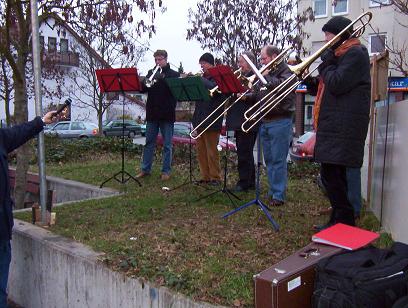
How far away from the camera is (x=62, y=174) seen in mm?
9703

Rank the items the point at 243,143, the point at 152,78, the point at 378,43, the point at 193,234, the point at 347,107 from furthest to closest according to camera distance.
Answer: the point at 378,43 → the point at 152,78 → the point at 243,143 → the point at 193,234 → the point at 347,107

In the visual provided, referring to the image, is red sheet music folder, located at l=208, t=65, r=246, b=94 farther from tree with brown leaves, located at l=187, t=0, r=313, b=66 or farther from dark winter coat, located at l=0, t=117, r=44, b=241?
tree with brown leaves, located at l=187, t=0, r=313, b=66

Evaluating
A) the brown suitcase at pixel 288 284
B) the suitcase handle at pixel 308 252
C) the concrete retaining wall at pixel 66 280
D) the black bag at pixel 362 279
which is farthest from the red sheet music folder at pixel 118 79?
the black bag at pixel 362 279

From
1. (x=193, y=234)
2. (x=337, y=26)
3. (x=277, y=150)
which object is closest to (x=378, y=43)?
(x=277, y=150)

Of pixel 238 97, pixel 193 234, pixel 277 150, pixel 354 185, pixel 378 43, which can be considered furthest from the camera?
pixel 378 43

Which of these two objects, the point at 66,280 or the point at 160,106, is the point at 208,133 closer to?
the point at 160,106

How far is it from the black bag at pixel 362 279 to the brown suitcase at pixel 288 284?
0.09m

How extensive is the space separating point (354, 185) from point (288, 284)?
8.34 feet

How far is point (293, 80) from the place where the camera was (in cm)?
541

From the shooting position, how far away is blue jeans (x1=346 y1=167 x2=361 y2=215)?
525 centimetres

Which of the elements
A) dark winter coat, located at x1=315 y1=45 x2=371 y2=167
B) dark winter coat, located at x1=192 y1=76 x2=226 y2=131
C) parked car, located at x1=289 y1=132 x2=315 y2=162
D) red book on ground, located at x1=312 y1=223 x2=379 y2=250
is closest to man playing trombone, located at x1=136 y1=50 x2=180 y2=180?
dark winter coat, located at x1=192 y1=76 x2=226 y2=131

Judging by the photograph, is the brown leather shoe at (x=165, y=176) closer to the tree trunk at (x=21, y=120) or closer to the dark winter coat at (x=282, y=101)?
the tree trunk at (x=21, y=120)

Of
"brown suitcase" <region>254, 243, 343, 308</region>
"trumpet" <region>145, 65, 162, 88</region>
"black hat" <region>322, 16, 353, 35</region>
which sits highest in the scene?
"black hat" <region>322, 16, 353, 35</region>

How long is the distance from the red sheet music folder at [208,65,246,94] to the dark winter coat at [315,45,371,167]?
1476 mm
